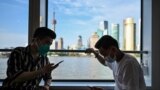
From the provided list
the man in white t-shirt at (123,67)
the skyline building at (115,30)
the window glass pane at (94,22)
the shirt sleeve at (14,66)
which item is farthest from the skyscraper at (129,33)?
the shirt sleeve at (14,66)

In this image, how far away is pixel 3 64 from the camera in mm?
3418

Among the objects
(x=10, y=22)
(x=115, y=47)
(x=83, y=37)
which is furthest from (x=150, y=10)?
(x=10, y=22)

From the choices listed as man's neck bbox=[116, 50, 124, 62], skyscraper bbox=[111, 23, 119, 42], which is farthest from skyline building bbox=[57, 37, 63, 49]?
man's neck bbox=[116, 50, 124, 62]

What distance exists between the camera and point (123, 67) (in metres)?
2.42

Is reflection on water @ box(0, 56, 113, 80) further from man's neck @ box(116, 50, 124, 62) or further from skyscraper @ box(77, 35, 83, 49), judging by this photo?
man's neck @ box(116, 50, 124, 62)

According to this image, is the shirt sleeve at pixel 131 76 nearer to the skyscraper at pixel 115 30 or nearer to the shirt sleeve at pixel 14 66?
the shirt sleeve at pixel 14 66

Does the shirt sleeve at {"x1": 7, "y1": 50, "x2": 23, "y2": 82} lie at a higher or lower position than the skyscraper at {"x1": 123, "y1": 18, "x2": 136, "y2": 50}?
lower

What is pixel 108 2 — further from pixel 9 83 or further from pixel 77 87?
pixel 9 83

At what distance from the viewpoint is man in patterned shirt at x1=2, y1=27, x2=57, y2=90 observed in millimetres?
2250

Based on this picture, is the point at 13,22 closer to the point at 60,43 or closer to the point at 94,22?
the point at 60,43

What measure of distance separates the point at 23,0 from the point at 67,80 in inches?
45.5

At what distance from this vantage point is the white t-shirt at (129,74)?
2.34 m

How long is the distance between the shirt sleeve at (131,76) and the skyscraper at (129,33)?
1.25m

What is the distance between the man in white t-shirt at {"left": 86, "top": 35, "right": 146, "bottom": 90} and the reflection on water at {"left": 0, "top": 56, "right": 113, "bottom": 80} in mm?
929
